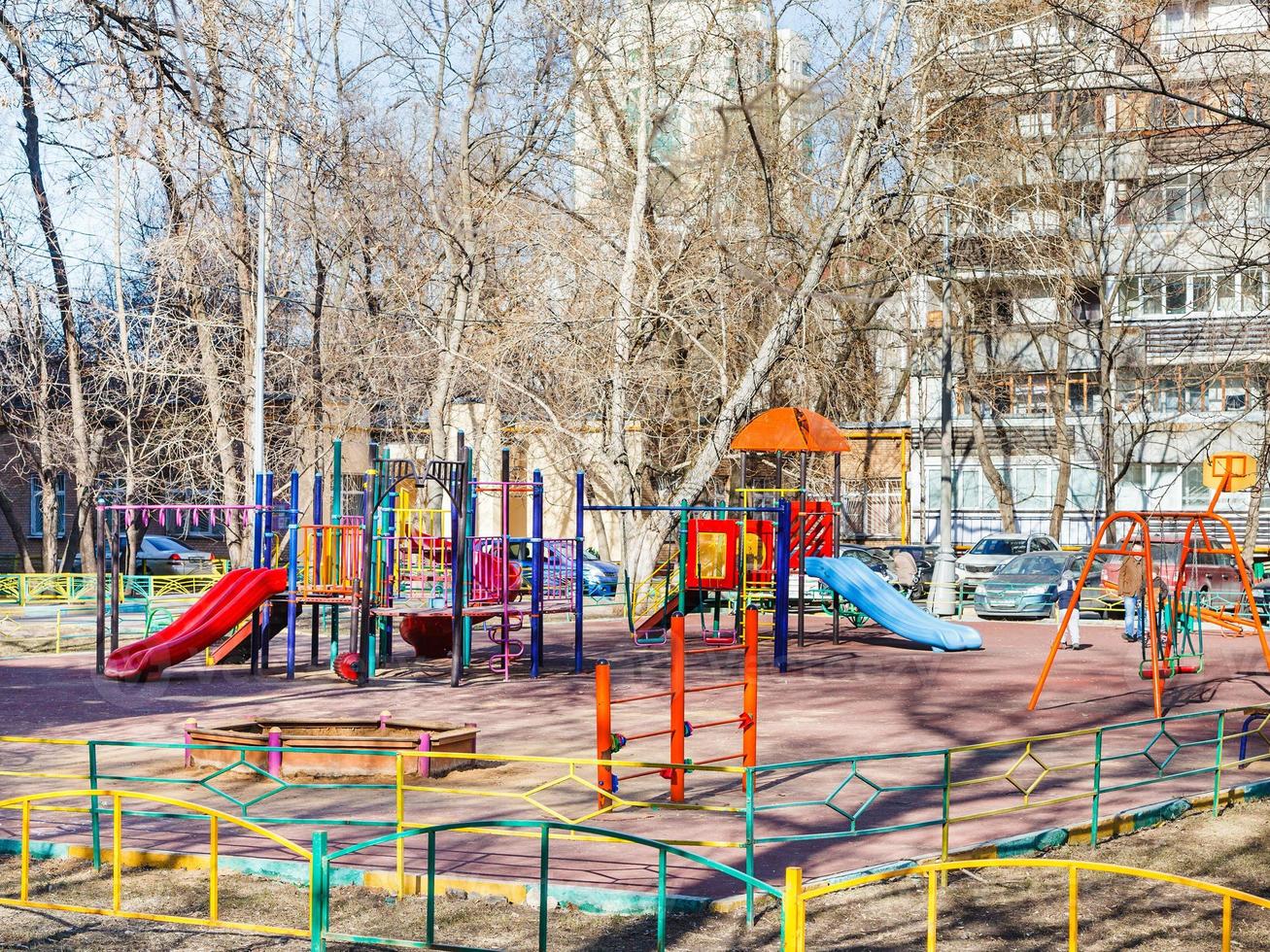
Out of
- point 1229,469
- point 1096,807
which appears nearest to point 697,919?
point 1096,807

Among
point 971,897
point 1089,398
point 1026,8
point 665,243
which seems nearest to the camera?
point 971,897

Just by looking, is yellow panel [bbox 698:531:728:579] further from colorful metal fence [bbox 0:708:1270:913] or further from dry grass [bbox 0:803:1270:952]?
dry grass [bbox 0:803:1270:952]

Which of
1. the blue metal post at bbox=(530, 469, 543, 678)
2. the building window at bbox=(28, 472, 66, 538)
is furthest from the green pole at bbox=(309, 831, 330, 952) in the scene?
the building window at bbox=(28, 472, 66, 538)

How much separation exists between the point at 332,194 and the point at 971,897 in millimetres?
25233

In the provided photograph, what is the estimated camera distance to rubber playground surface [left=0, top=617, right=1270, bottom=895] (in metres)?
8.83

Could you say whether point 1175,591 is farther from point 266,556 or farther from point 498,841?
point 266,556

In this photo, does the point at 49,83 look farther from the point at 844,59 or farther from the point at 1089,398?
the point at 1089,398

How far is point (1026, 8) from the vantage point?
864 inches

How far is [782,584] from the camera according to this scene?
1952 cm

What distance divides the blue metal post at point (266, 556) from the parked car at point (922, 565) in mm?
15831

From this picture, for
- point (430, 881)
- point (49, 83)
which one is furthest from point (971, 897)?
point (49, 83)

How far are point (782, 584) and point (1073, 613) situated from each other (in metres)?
3.80

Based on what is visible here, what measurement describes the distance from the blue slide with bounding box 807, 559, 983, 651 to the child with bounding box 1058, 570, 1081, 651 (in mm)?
1448

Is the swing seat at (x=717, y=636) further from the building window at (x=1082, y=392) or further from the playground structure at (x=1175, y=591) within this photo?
the building window at (x=1082, y=392)
